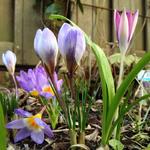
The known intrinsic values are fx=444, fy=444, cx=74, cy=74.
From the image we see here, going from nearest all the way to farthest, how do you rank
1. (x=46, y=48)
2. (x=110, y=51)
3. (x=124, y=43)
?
1. (x=46, y=48)
2. (x=124, y=43)
3. (x=110, y=51)

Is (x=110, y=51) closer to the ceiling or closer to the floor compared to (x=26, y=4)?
closer to the floor

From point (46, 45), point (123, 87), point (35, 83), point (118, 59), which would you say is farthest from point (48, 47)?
point (118, 59)

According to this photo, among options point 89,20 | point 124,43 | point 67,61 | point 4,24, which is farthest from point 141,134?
point 89,20

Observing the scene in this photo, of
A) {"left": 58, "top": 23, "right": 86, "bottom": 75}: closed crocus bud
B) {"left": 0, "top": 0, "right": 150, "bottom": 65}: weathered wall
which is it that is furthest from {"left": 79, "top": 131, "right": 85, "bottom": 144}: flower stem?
→ {"left": 0, "top": 0, "right": 150, "bottom": 65}: weathered wall

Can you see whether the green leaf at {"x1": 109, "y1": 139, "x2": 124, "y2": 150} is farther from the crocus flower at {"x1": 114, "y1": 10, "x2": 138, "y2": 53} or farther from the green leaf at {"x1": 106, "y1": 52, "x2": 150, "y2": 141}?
the crocus flower at {"x1": 114, "y1": 10, "x2": 138, "y2": 53}

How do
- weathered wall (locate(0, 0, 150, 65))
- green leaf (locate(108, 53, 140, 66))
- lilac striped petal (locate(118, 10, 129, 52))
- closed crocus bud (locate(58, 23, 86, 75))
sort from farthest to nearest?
weathered wall (locate(0, 0, 150, 65)) < green leaf (locate(108, 53, 140, 66)) < lilac striped petal (locate(118, 10, 129, 52)) < closed crocus bud (locate(58, 23, 86, 75))

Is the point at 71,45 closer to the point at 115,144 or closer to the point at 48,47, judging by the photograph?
the point at 48,47

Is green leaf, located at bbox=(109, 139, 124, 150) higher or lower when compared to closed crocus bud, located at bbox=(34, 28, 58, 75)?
lower

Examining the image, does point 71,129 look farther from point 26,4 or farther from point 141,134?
point 26,4
